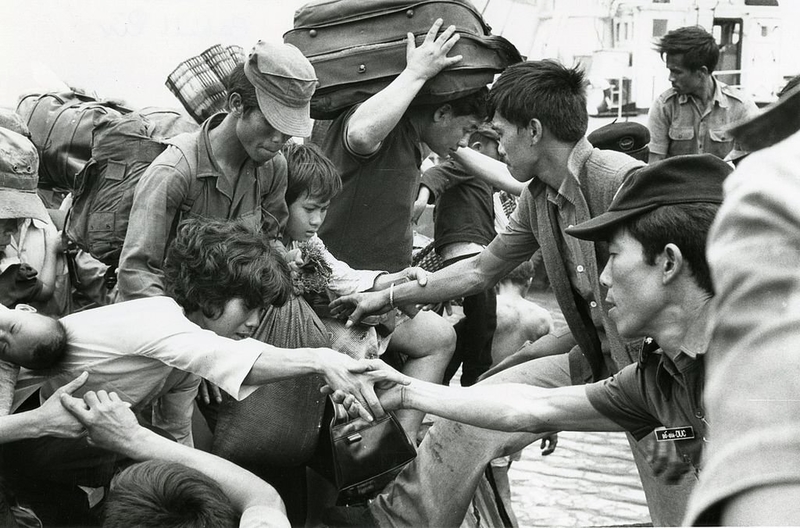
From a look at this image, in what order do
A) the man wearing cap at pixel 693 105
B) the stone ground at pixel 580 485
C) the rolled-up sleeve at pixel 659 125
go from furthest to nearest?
the rolled-up sleeve at pixel 659 125 → the man wearing cap at pixel 693 105 → the stone ground at pixel 580 485

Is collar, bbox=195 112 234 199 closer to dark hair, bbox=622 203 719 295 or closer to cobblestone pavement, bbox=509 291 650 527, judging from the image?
dark hair, bbox=622 203 719 295

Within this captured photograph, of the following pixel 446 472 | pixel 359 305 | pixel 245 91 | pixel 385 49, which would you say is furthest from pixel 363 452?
pixel 385 49

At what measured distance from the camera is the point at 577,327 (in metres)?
3.88

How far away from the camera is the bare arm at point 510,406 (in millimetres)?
3111

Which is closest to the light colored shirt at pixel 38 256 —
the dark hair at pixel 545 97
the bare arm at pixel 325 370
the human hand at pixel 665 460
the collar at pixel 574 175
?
the bare arm at pixel 325 370

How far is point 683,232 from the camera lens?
261 cm

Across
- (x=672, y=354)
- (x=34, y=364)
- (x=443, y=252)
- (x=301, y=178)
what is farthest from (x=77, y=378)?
(x=443, y=252)

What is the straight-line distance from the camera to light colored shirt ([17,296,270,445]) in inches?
123

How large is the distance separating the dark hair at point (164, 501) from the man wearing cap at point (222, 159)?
1020mm

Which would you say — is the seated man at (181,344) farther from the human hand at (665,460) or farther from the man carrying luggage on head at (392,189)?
the man carrying luggage on head at (392,189)

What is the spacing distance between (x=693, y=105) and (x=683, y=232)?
545cm

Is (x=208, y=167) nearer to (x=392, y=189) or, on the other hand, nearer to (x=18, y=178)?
(x=18, y=178)

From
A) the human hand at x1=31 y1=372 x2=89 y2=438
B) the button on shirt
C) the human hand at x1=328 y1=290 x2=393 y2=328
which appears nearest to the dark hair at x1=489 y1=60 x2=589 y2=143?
the human hand at x1=328 y1=290 x2=393 y2=328

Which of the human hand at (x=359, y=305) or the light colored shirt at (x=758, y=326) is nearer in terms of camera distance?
the light colored shirt at (x=758, y=326)
